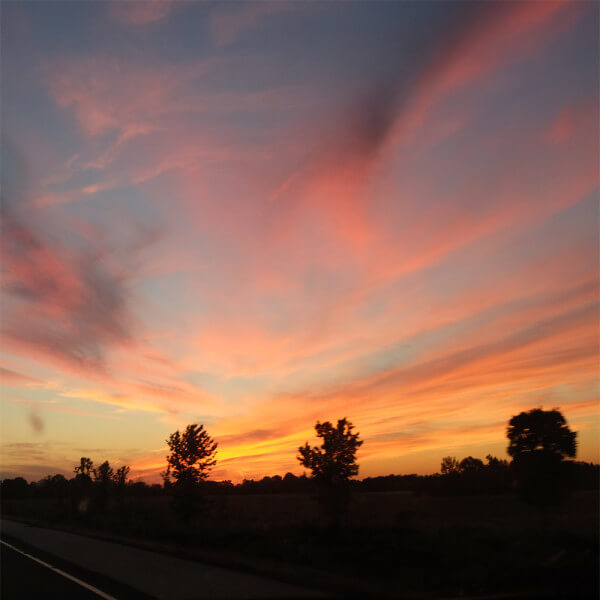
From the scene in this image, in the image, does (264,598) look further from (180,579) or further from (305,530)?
(305,530)

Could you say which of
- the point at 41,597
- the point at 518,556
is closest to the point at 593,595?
the point at 518,556

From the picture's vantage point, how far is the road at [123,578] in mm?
12383

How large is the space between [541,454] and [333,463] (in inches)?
380

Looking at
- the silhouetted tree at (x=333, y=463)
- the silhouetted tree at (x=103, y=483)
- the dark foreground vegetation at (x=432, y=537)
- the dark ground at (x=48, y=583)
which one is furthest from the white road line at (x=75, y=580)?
the silhouetted tree at (x=103, y=483)

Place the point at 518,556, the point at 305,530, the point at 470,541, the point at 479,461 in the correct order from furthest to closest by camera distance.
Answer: the point at 479,461, the point at 305,530, the point at 470,541, the point at 518,556

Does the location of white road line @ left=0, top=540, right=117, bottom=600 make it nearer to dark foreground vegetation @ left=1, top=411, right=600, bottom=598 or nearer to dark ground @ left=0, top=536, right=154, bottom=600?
dark ground @ left=0, top=536, right=154, bottom=600

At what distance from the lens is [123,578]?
15.3 m

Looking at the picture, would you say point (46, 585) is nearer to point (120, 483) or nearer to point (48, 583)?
point (48, 583)

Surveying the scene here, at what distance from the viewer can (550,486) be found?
1742 cm

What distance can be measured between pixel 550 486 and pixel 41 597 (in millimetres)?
15787

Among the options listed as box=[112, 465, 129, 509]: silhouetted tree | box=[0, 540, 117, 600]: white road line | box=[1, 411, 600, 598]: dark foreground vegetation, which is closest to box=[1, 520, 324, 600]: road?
box=[0, 540, 117, 600]: white road line

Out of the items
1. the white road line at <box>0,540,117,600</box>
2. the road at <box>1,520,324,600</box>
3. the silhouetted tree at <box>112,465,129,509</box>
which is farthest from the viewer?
the silhouetted tree at <box>112,465,129,509</box>

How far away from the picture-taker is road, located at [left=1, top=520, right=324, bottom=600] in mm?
12383

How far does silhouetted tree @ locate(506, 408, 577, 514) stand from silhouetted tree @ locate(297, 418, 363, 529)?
8.14 metres
